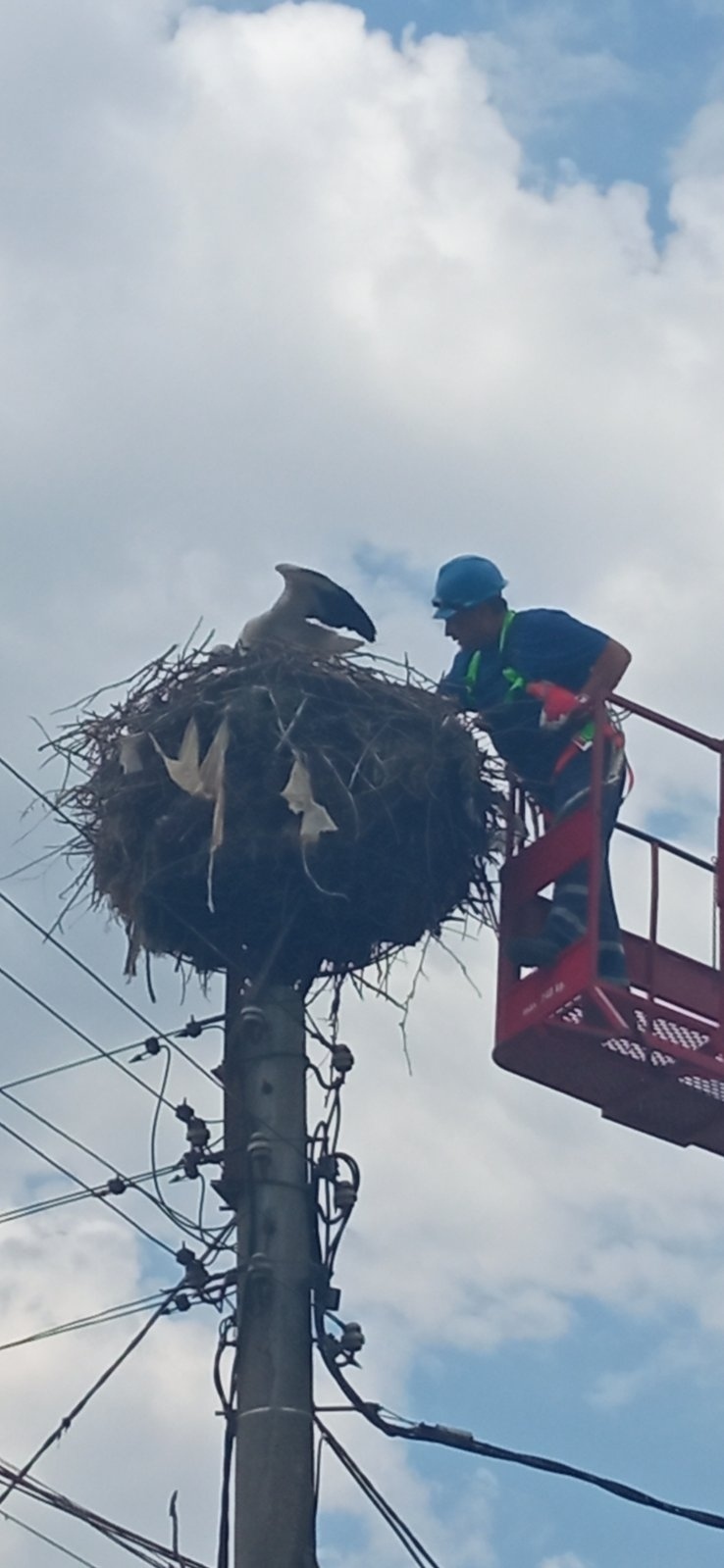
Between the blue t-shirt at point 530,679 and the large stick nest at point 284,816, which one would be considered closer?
the large stick nest at point 284,816

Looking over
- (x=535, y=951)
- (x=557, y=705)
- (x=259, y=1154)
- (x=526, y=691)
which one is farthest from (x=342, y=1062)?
(x=526, y=691)

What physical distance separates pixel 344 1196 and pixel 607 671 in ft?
10.3

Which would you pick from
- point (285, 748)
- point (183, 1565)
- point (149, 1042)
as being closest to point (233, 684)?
point (285, 748)

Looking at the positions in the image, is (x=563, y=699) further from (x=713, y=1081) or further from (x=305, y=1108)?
(x=305, y=1108)

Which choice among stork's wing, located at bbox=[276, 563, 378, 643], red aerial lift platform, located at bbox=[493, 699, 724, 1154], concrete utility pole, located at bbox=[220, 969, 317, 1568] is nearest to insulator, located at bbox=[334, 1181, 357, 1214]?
concrete utility pole, located at bbox=[220, 969, 317, 1568]

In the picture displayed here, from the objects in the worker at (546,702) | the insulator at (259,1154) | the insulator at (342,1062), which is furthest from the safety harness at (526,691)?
the insulator at (259,1154)

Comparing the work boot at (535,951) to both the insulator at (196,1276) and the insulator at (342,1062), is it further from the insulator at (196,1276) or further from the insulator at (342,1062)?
the insulator at (196,1276)

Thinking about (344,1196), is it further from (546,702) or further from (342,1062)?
(546,702)

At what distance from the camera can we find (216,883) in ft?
31.4

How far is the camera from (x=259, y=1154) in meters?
8.72

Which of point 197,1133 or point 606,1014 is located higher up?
point 606,1014

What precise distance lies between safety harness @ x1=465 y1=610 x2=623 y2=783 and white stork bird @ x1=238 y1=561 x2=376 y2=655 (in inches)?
20.8

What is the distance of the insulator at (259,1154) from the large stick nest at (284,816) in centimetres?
69

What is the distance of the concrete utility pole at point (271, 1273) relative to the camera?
809 cm
